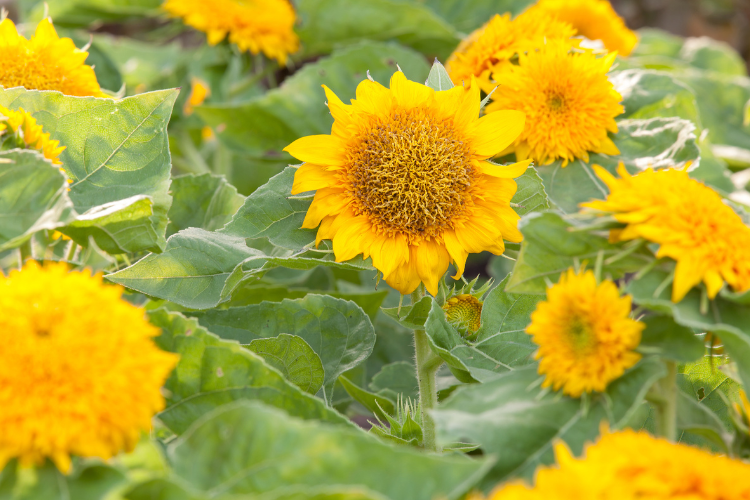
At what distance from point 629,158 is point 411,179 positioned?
1.49ft

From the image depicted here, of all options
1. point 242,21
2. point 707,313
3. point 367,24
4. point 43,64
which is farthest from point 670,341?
point 367,24

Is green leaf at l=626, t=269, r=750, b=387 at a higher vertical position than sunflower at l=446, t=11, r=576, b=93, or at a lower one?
lower

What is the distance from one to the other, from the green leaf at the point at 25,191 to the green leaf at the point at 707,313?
617mm

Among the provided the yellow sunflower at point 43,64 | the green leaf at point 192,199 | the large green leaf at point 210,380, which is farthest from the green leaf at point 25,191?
the green leaf at point 192,199

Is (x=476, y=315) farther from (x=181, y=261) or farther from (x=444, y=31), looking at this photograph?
(x=444, y=31)

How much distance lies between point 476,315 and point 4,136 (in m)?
0.65

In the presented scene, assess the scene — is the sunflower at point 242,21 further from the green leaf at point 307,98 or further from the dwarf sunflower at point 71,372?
the dwarf sunflower at point 71,372

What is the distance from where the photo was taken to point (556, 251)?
0.74 meters

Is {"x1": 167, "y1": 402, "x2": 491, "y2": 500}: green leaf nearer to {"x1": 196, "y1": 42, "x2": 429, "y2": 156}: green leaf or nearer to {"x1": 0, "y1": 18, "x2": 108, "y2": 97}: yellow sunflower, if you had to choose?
{"x1": 0, "y1": 18, "x2": 108, "y2": 97}: yellow sunflower

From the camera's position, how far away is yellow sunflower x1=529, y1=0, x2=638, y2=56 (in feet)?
4.57

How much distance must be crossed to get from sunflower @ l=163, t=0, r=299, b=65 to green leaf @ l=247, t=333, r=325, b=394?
0.89 m

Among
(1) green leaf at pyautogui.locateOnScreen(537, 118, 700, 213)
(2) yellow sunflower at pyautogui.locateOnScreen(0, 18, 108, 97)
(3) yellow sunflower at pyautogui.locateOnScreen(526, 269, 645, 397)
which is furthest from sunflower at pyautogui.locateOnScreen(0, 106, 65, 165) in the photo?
(1) green leaf at pyautogui.locateOnScreen(537, 118, 700, 213)

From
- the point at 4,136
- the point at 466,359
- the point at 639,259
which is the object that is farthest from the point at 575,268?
the point at 4,136

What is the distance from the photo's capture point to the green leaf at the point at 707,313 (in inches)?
25.5
